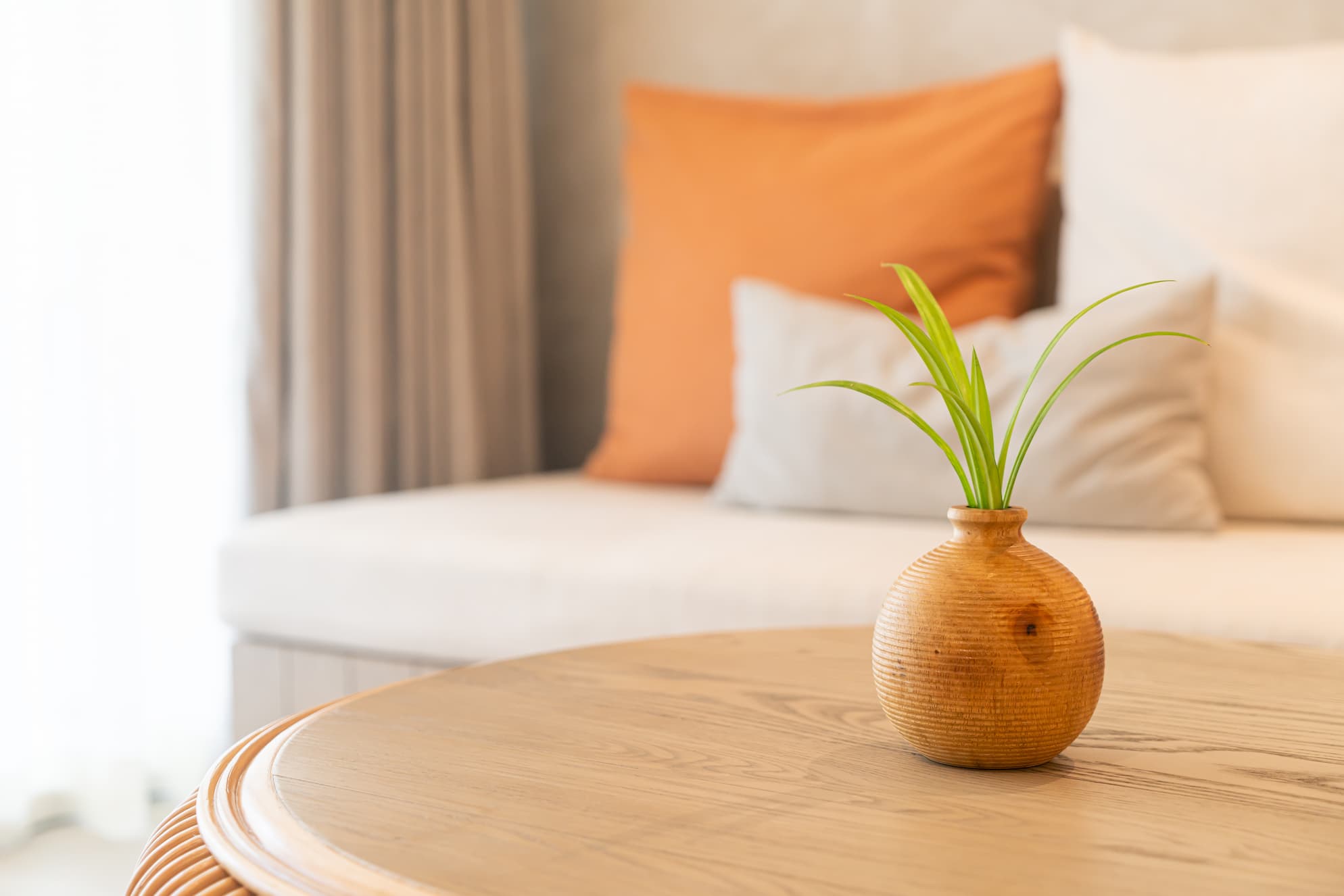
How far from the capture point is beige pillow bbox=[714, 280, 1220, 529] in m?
1.44

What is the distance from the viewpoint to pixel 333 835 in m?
0.57

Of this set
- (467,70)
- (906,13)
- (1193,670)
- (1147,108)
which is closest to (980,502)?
(1193,670)

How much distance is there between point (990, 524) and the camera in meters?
0.64

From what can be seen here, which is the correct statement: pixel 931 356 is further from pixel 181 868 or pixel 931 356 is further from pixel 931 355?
pixel 181 868

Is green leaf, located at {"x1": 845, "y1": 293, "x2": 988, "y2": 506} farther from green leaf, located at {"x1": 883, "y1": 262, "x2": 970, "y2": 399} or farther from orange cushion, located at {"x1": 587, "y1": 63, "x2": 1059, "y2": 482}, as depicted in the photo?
orange cushion, located at {"x1": 587, "y1": 63, "x2": 1059, "y2": 482}

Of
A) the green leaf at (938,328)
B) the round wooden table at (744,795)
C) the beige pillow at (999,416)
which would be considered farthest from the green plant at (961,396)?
the beige pillow at (999,416)

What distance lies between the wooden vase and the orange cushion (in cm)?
118

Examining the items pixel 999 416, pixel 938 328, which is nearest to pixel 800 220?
pixel 999 416

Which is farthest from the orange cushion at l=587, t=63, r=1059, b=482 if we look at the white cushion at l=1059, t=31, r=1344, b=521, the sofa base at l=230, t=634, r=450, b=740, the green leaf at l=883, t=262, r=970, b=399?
the green leaf at l=883, t=262, r=970, b=399

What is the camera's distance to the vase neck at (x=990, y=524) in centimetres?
Result: 64

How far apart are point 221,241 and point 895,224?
0.98 metres

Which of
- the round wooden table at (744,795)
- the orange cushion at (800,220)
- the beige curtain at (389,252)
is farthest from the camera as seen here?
the beige curtain at (389,252)

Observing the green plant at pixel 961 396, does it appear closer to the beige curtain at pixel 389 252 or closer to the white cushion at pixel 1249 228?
the white cushion at pixel 1249 228

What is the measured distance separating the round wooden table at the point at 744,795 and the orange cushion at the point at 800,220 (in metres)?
1.03
